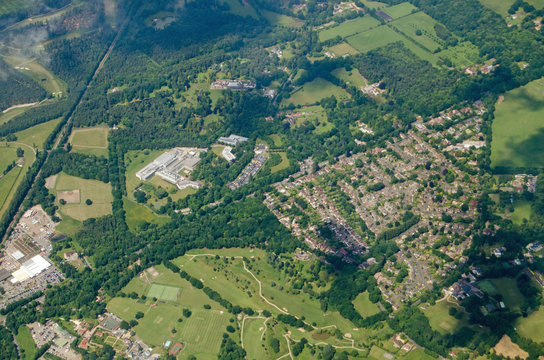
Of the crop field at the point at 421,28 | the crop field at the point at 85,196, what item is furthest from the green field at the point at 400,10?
the crop field at the point at 85,196

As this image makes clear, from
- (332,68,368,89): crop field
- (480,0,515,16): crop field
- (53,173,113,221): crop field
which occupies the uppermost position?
(480,0,515,16): crop field

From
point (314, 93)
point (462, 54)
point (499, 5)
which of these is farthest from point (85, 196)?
point (499, 5)

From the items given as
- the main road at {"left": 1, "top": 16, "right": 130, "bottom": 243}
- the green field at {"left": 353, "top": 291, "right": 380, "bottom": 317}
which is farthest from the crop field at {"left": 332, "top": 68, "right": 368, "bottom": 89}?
the green field at {"left": 353, "top": 291, "right": 380, "bottom": 317}

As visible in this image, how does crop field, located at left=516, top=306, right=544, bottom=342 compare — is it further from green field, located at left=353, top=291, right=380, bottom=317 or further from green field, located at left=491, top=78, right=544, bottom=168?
green field, located at left=491, top=78, right=544, bottom=168

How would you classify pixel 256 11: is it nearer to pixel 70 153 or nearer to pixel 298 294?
pixel 70 153

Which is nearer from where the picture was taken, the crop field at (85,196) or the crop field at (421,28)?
the crop field at (85,196)

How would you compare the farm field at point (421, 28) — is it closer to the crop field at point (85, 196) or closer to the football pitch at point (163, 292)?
the crop field at point (85, 196)
